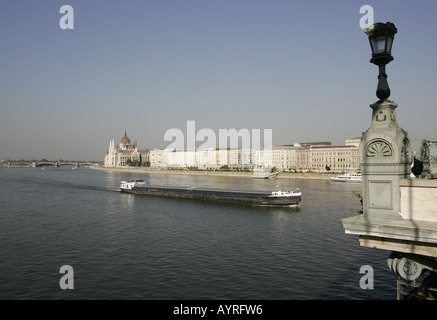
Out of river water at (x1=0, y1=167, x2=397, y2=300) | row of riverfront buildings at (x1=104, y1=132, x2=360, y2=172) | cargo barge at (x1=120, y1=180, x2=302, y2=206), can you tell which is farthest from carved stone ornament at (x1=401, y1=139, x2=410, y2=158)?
row of riverfront buildings at (x1=104, y1=132, x2=360, y2=172)

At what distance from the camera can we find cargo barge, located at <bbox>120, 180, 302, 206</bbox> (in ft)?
138

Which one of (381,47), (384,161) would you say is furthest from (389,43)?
(384,161)

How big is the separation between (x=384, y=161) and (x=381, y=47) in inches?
72.1

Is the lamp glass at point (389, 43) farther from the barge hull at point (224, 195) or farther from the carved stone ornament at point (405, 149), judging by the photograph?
the barge hull at point (224, 195)

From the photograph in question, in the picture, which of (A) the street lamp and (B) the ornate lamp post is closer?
(B) the ornate lamp post

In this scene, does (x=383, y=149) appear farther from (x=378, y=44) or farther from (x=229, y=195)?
(x=229, y=195)

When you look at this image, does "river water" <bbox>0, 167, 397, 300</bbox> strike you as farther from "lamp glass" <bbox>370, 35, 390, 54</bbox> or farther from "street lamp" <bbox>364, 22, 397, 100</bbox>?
"lamp glass" <bbox>370, 35, 390, 54</bbox>

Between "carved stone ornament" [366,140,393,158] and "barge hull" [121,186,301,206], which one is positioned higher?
"carved stone ornament" [366,140,393,158]

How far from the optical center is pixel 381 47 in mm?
5617

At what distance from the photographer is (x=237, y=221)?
31641 millimetres

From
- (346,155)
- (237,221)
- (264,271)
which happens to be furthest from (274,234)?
(346,155)

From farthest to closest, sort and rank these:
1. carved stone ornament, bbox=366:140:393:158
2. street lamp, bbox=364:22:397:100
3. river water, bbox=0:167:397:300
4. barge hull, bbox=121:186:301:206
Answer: barge hull, bbox=121:186:301:206 < river water, bbox=0:167:397:300 < street lamp, bbox=364:22:397:100 < carved stone ornament, bbox=366:140:393:158

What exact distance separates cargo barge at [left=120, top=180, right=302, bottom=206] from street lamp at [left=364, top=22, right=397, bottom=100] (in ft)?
120
